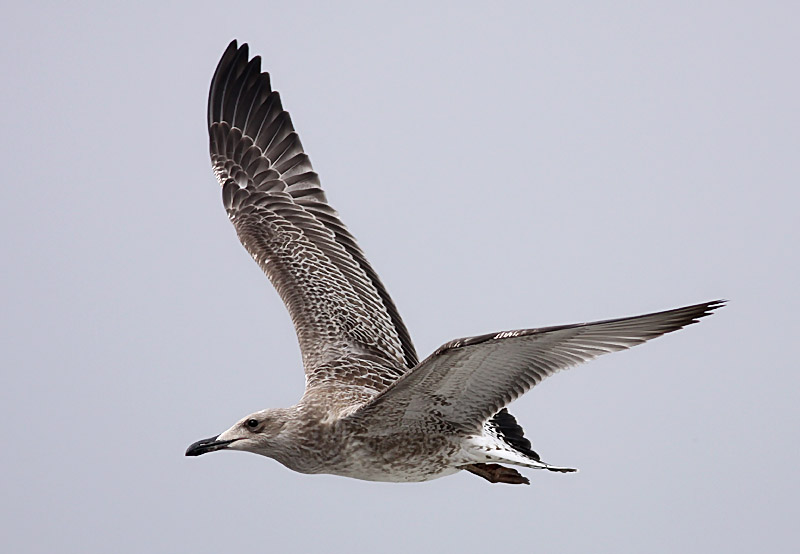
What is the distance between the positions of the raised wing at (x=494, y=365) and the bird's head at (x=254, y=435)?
0.55 metres

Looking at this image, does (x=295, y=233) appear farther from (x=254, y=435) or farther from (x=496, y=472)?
(x=496, y=472)

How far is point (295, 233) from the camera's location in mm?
9602

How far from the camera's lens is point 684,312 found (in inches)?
244

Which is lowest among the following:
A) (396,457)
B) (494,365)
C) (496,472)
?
(496,472)

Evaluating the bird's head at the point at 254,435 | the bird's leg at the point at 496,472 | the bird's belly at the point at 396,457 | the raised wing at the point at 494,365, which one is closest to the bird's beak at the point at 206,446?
the bird's head at the point at 254,435

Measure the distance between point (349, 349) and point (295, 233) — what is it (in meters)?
1.39

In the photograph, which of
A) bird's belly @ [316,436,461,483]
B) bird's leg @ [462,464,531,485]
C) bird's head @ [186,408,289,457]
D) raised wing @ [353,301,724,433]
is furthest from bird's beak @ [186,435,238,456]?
bird's leg @ [462,464,531,485]

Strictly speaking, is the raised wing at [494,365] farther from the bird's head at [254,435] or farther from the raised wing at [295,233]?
the raised wing at [295,233]

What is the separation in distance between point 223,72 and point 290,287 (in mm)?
2453

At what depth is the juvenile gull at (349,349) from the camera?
677cm

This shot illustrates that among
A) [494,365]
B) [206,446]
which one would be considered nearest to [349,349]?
[206,446]

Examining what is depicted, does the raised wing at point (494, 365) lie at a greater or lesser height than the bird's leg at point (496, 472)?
greater

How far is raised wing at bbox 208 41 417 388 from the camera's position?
8734 millimetres

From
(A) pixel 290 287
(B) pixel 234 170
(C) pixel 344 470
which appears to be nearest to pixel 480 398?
(C) pixel 344 470
